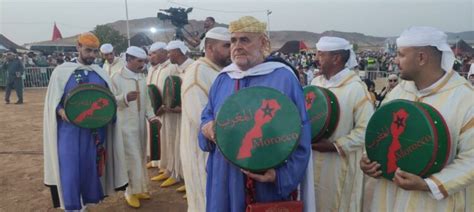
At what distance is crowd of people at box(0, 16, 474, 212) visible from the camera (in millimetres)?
2045

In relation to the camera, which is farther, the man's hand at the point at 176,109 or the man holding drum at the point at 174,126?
the man holding drum at the point at 174,126

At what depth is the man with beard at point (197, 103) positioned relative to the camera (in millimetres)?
3041

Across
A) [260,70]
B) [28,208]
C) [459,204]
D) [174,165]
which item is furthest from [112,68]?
[459,204]

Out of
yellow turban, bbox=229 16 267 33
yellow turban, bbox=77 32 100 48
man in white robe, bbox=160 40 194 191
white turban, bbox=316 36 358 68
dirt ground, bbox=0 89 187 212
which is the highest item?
yellow turban, bbox=229 16 267 33

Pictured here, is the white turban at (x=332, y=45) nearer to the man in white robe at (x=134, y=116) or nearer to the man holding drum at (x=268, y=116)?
the man holding drum at (x=268, y=116)

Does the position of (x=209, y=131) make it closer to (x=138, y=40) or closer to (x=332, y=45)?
(x=332, y=45)

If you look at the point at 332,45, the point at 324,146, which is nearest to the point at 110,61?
the point at 332,45

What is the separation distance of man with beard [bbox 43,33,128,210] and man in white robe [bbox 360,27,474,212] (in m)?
2.68

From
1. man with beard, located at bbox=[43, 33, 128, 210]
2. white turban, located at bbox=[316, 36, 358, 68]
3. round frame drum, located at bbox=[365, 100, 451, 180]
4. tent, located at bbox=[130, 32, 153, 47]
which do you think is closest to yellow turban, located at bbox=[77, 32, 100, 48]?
man with beard, located at bbox=[43, 33, 128, 210]

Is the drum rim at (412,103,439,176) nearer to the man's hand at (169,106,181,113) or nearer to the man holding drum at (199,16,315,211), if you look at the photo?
the man holding drum at (199,16,315,211)

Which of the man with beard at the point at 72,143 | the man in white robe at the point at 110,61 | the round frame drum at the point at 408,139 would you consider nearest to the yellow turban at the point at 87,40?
the man with beard at the point at 72,143

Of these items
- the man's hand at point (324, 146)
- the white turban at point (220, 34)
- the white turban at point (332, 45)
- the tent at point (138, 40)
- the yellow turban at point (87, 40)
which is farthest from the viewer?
the tent at point (138, 40)

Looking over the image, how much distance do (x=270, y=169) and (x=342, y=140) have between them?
1.02 metres

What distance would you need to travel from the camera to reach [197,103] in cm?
301
